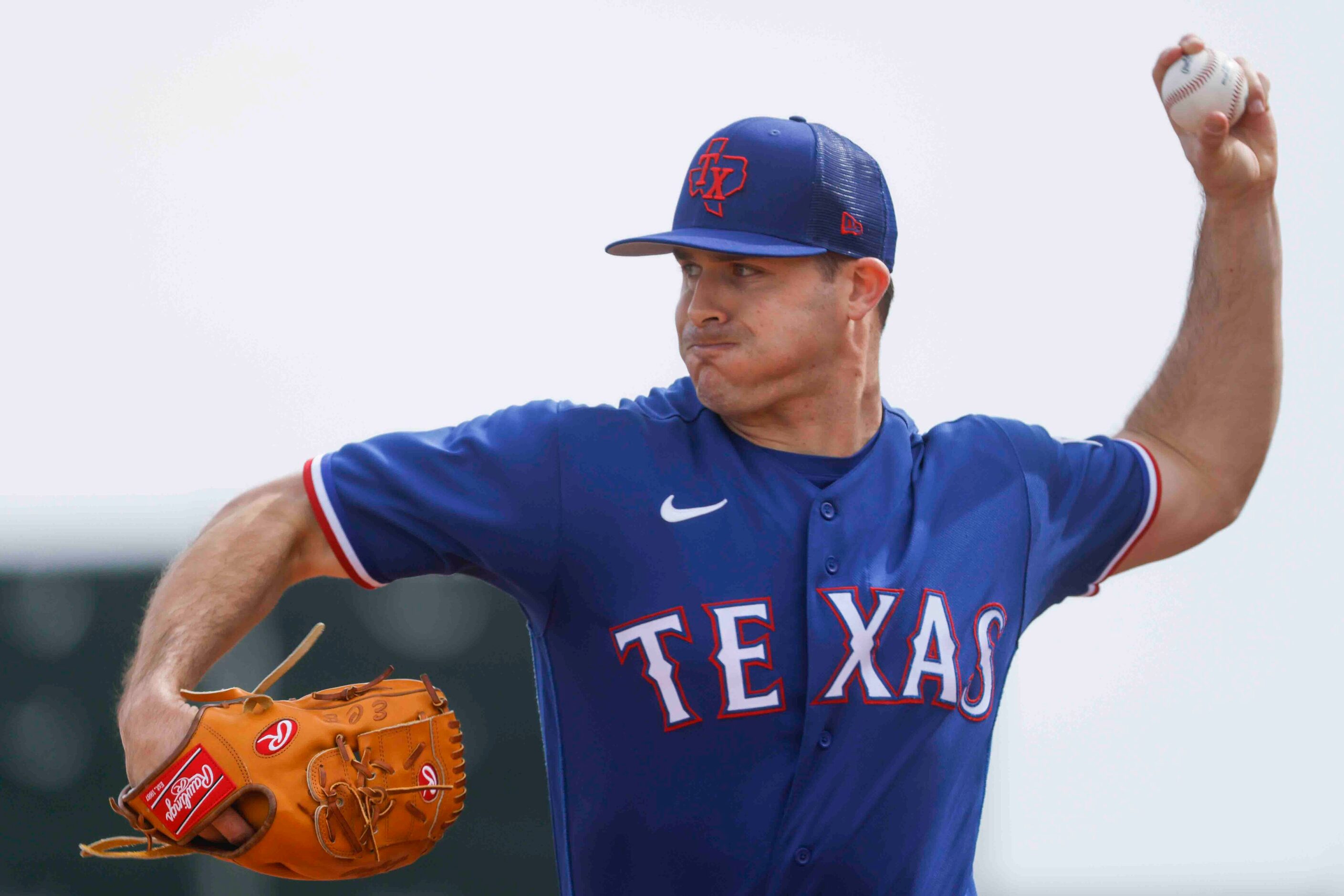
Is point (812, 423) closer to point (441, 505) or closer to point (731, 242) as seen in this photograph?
point (731, 242)

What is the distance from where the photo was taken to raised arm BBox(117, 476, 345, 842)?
101 inches

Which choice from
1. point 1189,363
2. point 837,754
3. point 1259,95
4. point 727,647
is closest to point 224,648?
point 727,647

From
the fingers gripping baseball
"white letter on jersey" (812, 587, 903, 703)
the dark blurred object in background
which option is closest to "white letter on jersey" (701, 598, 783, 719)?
"white letter on jersey" (812, 587, 903, 703)

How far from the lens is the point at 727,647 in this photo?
2.82 metres

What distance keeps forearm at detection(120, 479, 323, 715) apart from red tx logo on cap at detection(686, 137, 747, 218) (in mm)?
998

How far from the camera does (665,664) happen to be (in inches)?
111

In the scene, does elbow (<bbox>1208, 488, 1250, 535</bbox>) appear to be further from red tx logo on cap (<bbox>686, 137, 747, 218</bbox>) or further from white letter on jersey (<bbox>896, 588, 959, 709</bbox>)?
red tx logo on cap (<bbox>686, 137, 747, 218</bbox>)

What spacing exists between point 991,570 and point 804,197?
0.83 metres

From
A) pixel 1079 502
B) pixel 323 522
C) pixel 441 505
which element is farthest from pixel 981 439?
pixel 323 522

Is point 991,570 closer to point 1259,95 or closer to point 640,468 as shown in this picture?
point 640,468

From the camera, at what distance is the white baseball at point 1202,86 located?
126 inches

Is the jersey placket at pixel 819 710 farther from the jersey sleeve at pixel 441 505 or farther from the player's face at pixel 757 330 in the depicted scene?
the jersey sleeve at pixel 441 505

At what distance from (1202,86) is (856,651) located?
1.40 m

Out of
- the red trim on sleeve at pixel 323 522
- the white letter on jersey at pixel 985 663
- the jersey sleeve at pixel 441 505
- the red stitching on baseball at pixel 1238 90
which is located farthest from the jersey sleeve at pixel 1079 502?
the red trim on sleeve at pixel 323 522
